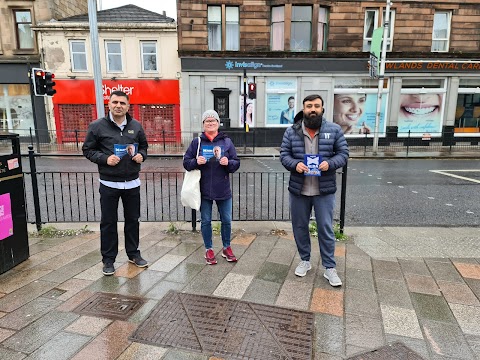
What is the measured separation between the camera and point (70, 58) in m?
20.0

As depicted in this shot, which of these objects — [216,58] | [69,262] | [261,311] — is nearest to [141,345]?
[261,311]

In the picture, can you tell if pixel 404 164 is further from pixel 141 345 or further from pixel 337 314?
pixel 141 345

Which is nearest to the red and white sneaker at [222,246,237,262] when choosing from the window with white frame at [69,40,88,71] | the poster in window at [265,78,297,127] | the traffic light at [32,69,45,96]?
the traffic light at [32,69,45,96]

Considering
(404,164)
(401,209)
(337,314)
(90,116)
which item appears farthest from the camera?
(90,116)

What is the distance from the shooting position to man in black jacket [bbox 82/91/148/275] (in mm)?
3773

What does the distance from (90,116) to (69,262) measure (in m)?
18.4

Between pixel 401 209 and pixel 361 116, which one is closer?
pixel 401 209

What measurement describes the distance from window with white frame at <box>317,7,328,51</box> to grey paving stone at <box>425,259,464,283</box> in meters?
17.9

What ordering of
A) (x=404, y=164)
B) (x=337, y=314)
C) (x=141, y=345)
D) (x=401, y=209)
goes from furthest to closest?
(x=404, y=164) < (x=401, y=209) < (x=337, y=314) < (x=141, y=345)

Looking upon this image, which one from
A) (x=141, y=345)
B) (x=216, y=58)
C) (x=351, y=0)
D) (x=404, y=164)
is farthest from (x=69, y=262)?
(x=351, y=0)

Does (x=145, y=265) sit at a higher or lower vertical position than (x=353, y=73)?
lower

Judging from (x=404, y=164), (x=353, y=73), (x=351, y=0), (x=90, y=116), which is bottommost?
(x=404, y=164)

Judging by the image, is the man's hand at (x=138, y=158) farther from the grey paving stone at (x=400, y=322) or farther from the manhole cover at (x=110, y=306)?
the grey paving stone at (x=400, y=322)

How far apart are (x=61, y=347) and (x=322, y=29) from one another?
2084 cm
